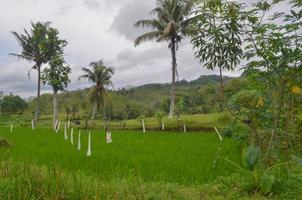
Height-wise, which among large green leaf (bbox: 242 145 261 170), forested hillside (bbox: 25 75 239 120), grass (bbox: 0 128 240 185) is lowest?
grass (bbox: 0 128 240 185)

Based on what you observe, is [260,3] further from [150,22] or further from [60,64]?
[60,64]

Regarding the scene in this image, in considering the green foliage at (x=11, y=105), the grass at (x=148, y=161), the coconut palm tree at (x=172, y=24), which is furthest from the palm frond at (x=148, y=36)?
the green foliage at (x=11, y=105)

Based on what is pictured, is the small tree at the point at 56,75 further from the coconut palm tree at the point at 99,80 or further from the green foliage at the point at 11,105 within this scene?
the green foliage at the point at 11,105

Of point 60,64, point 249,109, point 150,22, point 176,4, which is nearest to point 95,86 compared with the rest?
point 60,64

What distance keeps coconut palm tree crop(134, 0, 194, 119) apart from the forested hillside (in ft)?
13.0

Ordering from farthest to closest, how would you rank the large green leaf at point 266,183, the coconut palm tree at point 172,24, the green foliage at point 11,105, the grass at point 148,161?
the green foliage at point 11,105
the coconut palm tree at point 172,24
the grass at point 148,161
the large green leaf at point 266,183

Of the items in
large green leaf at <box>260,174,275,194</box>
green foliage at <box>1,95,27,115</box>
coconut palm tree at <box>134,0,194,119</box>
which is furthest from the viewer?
green foliage at <box>1,95,27,115</box>

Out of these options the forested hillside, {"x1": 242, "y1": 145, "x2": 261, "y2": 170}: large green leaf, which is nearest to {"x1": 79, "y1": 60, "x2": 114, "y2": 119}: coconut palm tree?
the forested hillside

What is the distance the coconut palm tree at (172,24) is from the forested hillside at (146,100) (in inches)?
155

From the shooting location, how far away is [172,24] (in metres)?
30.0

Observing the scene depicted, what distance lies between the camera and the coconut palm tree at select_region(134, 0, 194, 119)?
30422 mm

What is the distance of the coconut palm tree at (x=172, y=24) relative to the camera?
1198 inches

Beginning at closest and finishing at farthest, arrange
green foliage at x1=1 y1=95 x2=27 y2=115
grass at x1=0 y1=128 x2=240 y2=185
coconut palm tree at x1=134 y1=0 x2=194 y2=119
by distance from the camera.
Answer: grass at x1=0 y1=128 x2=240 y2=185 → coconut palm tree at x1=134 y1=0 x2=194 y2=119 → green foliage at x1=1 y1=95 x2=27 y2=115

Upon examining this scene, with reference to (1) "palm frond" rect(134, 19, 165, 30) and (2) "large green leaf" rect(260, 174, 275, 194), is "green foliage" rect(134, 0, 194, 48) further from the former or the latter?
(2) "large green leaf" rect(260, 174, 275, 194)
